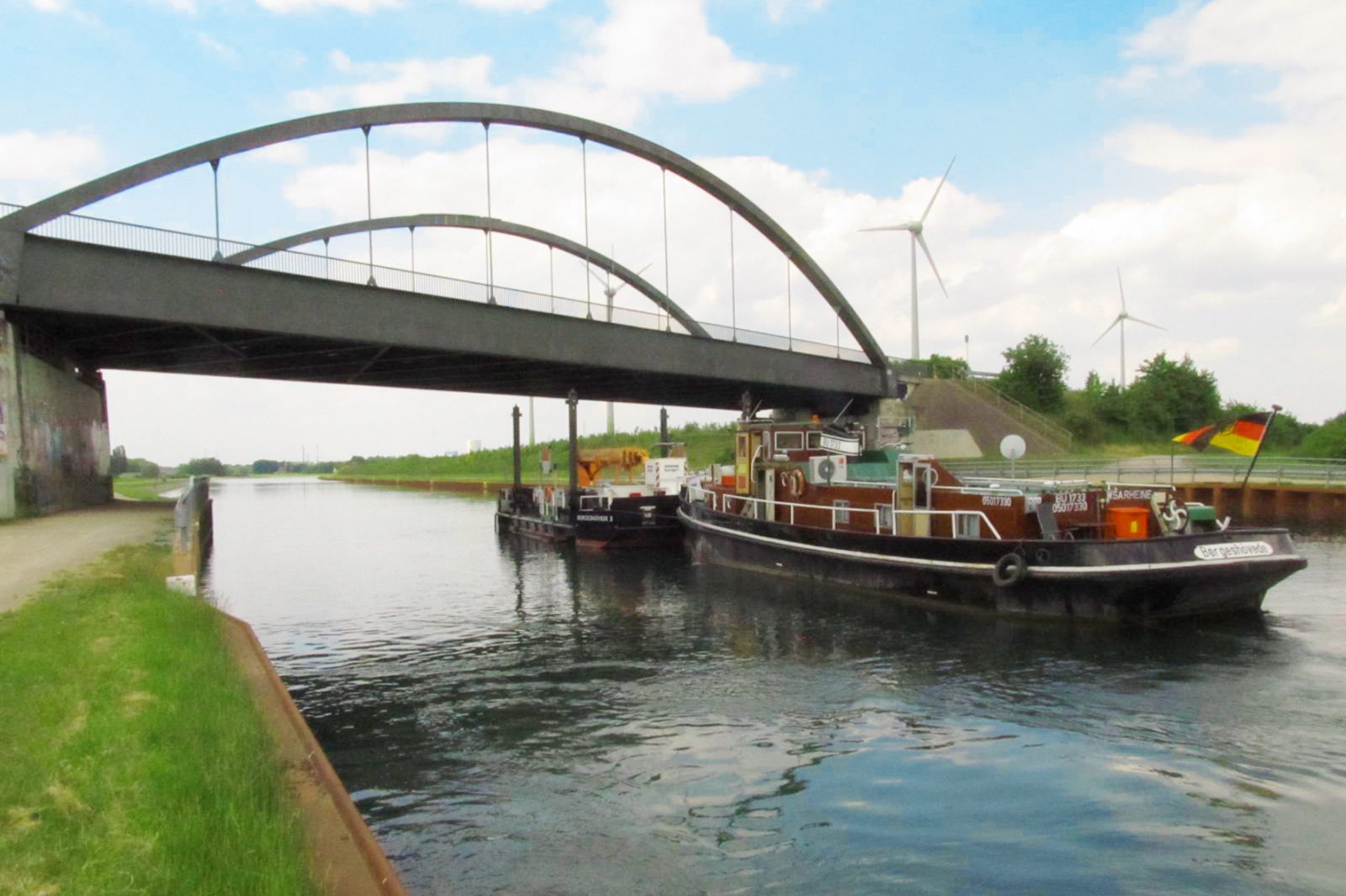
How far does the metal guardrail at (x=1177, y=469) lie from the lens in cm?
3888

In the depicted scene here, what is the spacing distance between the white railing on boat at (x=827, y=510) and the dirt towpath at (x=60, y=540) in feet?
49.4

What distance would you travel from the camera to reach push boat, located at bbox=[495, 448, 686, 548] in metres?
34.8

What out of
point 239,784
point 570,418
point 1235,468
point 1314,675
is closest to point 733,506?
point 570,418

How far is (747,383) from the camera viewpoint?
46.7m

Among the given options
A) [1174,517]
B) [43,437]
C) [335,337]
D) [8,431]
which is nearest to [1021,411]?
[1174,517]

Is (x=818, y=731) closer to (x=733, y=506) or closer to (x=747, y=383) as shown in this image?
(x=733, y=506)

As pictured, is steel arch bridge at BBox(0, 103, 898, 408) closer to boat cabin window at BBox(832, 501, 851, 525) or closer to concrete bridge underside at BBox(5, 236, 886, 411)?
concrete bridge underside at BBox(5, 236, 886, 411)

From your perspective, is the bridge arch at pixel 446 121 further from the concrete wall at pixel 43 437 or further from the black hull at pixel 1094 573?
the black hull at pixel 1094 573

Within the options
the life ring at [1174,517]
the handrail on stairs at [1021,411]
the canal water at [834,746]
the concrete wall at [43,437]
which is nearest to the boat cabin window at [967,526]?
the canal water at [834,746]

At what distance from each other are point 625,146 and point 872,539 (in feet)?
83.6

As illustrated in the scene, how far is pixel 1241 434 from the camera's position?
1909 cm

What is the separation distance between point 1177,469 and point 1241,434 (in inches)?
1110

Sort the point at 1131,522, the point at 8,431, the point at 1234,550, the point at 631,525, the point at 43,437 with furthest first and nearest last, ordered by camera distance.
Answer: the point at 631,525
the point at 43,437
the point at 8,431
the point at 1131,522
the point at 1234,550

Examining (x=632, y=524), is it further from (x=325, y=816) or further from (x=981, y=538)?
(x=325, y=816)
